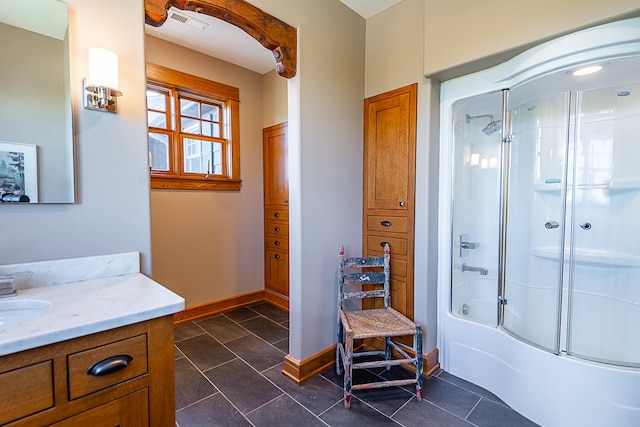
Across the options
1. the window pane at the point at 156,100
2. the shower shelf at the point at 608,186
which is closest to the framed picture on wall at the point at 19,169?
the window pane at the point at 156,100

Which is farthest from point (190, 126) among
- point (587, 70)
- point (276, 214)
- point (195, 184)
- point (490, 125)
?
point (587, 70)

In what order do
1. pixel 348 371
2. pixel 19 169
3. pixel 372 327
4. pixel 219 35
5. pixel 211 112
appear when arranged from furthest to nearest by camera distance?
pixel 211 112, pixel 219 35, pixel 372 327, pixel 348 371, pixel 19 169

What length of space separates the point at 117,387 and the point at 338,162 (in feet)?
5.98

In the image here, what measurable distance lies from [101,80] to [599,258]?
129 inches

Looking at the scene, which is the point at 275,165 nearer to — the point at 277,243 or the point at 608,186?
the point at 277,243

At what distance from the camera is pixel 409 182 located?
217cm

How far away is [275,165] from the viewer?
3406mm

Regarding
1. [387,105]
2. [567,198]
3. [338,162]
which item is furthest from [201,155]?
[567,198]

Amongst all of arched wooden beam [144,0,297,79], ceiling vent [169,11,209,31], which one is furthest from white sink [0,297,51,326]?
ceiling vent [169,11,209,31]

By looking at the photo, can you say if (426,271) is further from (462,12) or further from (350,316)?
(462,12)

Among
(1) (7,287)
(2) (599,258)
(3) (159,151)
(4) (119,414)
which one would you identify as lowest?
(4) (119,414)

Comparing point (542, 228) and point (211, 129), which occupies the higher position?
point (211, 129)

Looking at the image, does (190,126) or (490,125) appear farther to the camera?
(190,126)

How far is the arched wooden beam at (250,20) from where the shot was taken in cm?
140
